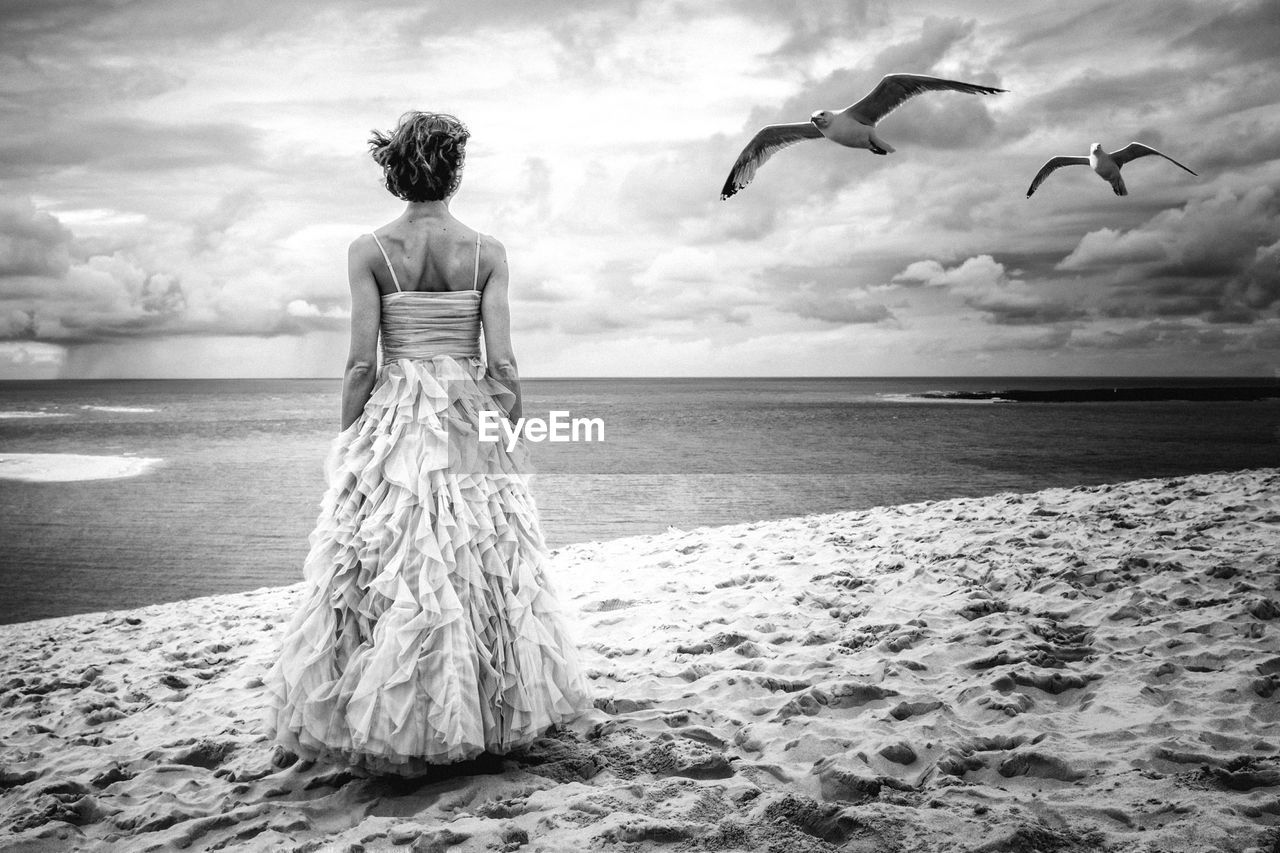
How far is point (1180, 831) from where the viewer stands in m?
2.59

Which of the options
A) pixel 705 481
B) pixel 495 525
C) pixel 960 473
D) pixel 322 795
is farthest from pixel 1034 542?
pixel 960 473

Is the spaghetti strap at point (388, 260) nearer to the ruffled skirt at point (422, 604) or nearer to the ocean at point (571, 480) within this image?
the ruffled skirt at point (422, 604)

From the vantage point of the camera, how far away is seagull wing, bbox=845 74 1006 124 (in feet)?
23.4

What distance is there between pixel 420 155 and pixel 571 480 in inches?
732

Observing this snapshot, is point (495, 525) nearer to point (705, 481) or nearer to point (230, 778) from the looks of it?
point (230, 778)

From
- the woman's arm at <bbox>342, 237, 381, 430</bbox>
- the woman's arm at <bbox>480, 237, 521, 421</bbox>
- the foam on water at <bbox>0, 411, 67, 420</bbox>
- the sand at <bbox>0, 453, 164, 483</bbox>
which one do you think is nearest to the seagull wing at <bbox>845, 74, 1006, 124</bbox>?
the woman's arm at <bbox>480, 237, 521, 421</bbox>

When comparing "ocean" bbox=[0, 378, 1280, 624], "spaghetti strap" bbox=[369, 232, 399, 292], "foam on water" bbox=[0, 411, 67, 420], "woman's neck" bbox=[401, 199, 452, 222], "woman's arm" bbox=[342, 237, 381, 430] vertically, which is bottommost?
"ocean" bbox=[0, 378, 1280, 624]

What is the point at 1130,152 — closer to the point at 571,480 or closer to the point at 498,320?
the point at 498,320

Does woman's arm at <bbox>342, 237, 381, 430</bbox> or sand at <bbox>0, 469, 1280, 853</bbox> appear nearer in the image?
sand at <bbox>0, 469, 1280, 853</bbox>

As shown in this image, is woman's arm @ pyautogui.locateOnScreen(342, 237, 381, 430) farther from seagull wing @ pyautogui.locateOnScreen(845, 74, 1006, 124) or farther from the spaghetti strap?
seagull wing @ pyautogui.locateOnScreen(845, 74, 1006, 124)

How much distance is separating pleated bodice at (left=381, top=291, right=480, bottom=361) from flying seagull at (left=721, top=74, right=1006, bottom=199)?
4.90 m

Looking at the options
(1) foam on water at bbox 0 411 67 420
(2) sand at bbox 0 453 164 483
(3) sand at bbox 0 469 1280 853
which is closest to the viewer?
(3) sand at bbox 0 469 1280 853

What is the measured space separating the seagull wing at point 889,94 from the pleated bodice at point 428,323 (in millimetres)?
5287

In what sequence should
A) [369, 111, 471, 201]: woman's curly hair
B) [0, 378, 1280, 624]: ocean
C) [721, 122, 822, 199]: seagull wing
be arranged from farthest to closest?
[0, 378, 1280, 624]: ocean, [721, 122, 822, 199]: seagull wing, [369, 111, 471, 201]: woman's curly hair
